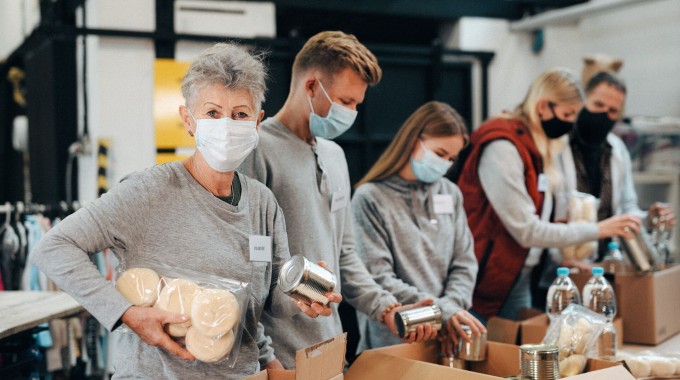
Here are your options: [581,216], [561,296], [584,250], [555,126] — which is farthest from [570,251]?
[561,296]

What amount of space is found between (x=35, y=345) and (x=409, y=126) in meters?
1.48

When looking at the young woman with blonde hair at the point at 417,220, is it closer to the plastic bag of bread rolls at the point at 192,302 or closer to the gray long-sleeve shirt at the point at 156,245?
the gray long-sleeve shirt at the point at 156,245

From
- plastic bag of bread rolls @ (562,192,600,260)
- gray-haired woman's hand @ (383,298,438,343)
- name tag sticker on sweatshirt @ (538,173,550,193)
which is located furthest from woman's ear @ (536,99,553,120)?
gray-haired woman's hand @ (383,298,438,343)

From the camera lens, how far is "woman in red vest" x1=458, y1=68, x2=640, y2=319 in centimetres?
285

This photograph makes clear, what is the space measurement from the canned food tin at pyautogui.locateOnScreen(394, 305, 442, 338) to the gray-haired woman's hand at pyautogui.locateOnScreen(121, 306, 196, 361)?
Result: 738mm

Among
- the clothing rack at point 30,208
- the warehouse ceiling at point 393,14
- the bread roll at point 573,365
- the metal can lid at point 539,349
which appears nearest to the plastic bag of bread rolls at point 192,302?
the metal can lid at point 539,349

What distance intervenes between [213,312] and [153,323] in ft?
0.39

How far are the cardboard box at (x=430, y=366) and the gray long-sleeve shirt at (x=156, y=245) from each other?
0.35 m

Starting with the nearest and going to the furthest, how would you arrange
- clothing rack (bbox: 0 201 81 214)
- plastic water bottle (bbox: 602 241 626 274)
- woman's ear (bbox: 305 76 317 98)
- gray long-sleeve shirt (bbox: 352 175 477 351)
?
woman's ear (bbox: 305 76 317 98)
gray long-sleeve shirt (bbox: 352 175 477 351)
plastic water bottle (bbox: 602 241 626 274)
clothing rack (bbox: 0 201 81 214)

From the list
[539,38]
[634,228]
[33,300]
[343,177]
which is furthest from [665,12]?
[33,300]

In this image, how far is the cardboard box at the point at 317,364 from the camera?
1.51m

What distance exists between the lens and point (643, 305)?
2805 millimetres

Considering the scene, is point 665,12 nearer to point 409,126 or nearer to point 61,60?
point 409,126

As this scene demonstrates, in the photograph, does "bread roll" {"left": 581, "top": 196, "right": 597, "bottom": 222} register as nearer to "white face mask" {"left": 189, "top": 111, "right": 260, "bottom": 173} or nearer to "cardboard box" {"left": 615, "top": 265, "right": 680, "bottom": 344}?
"cardboard box" {"left": 615, "top": 265, "right": 680, "bottom": 344}
